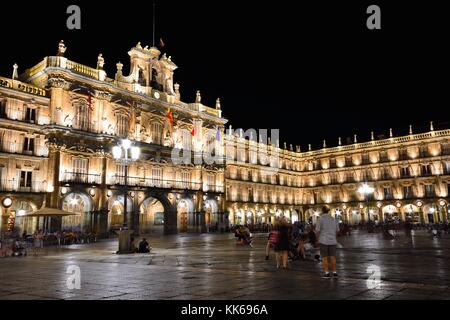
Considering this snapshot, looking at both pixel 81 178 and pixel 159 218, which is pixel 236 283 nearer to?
pixel 81 178

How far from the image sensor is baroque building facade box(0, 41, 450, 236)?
32.3m

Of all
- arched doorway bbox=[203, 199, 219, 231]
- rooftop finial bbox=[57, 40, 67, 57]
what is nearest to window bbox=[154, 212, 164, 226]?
arched doorway bbox=[203, 199, 219, 231]

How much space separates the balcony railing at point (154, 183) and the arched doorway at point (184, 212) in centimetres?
172

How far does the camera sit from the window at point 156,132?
41812 millimetres

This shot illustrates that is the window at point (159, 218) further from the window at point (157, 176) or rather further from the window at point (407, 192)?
the window at point (407, 192)

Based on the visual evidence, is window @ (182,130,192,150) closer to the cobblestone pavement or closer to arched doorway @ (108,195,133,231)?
arched doorway @ (108,195,133,231)

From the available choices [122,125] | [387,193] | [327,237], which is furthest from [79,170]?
[387,193]

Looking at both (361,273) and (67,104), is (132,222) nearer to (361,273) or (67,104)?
(67,104)

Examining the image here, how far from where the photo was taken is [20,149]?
31.9 meters

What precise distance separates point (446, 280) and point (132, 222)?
1274 inches

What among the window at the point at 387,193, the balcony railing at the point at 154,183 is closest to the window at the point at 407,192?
the window at the point at 387,193

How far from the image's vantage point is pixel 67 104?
3438 centimetres

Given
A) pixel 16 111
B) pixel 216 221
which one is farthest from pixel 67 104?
pixel 216 221
